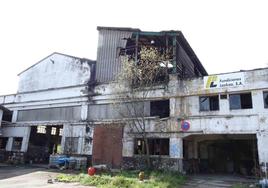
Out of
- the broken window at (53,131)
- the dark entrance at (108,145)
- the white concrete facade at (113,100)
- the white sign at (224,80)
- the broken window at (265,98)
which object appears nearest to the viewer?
the broken window at (265,98)

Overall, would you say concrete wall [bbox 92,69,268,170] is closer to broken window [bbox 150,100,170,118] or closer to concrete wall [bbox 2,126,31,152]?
broken window [bbox 150,100,170,118]

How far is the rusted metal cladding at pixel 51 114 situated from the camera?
22.5 meters

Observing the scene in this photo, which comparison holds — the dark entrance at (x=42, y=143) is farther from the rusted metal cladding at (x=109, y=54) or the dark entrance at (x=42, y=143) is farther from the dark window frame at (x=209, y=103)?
the dark window frame at (x=209, y=103)

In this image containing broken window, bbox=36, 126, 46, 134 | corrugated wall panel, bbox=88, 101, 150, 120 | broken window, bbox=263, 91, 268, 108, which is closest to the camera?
broken window, bbox=263, 91, 268, 108

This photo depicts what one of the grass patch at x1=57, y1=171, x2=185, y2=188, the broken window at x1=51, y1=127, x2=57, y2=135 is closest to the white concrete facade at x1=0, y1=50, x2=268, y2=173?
the grass patch at x1=57, y1=171, x2=185, y2=188

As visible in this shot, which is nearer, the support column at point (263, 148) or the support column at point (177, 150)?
the support column at point (263, 148)

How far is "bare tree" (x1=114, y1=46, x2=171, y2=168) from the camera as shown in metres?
18.0

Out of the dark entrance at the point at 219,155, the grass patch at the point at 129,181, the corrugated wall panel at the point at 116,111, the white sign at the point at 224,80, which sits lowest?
the grass patch at the point at 129,181

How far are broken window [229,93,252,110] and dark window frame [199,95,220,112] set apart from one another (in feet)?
2.90

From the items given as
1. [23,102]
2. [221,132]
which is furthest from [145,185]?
[23,102]

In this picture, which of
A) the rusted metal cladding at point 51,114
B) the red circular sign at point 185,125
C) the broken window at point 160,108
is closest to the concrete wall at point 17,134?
the rusted metal cladding at point 51,114

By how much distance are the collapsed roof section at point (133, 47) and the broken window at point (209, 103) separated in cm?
271

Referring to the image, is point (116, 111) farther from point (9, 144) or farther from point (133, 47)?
point (9, 144)

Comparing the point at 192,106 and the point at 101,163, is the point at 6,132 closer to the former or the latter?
the point at 101,163
